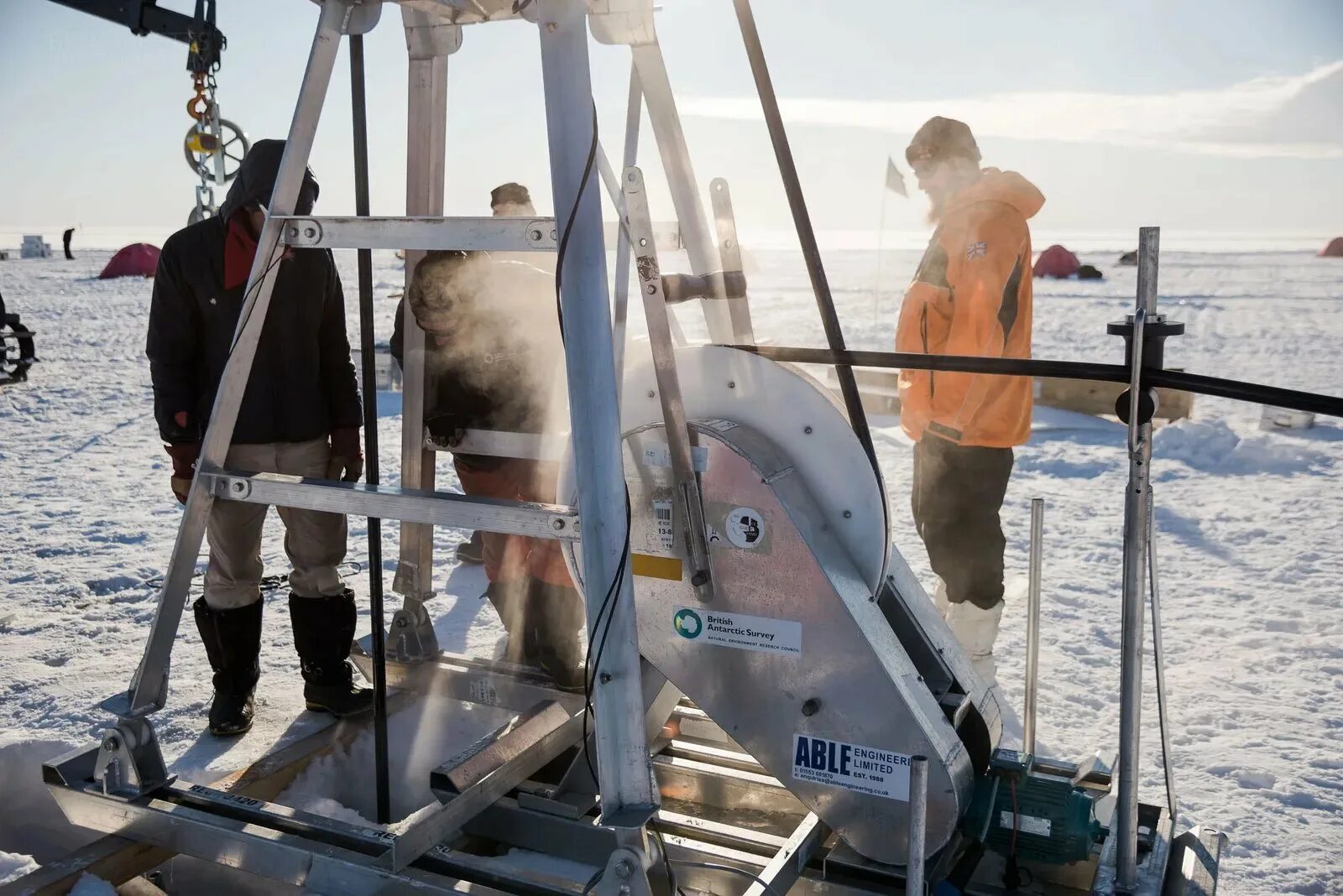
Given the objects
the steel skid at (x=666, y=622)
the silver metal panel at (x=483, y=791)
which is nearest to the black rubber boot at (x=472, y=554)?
the silver metal panel at (x=483, y=791)

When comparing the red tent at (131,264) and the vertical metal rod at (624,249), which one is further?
the red tent at (131,264)

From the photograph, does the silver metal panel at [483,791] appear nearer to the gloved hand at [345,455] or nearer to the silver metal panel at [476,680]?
the silver metal panel at [476,680]

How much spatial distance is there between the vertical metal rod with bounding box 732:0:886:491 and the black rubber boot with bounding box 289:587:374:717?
2174 millimetres

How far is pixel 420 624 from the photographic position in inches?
Answer: 145

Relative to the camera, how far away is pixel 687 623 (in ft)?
7.62

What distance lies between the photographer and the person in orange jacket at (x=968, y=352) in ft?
12.6

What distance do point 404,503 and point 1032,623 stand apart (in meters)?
1.56

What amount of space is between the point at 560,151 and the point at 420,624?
7.15ft

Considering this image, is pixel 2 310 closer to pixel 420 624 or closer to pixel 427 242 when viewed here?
pixel 420 624

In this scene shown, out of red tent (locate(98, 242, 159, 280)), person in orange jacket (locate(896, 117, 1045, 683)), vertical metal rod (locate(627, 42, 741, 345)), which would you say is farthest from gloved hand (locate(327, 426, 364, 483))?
red tent (locate(98, 242, 159, 280))

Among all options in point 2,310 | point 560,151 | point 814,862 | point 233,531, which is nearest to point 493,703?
point 233,531

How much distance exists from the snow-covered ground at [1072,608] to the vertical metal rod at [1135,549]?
0.90 m

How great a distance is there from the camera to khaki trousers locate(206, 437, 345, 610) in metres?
3.44

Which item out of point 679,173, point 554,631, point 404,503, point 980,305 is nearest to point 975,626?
point 980,305
